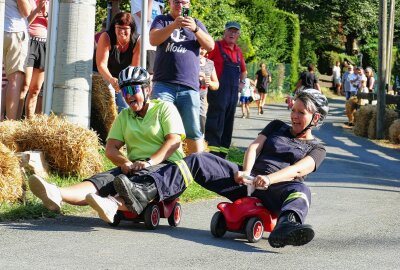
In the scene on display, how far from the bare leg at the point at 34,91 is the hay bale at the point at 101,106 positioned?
2.25 feet

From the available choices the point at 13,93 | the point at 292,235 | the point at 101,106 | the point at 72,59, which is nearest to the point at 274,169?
the point at 292,235

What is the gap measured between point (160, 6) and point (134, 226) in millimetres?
6387

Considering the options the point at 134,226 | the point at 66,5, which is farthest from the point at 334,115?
the point at 134,226

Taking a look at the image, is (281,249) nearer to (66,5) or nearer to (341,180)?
(66,5)

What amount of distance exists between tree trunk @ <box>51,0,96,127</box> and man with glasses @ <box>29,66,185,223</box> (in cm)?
277

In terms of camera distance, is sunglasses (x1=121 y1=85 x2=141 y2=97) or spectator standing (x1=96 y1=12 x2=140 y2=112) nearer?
sunglasses (x1=121 y1=85 x2=141 y2=97)

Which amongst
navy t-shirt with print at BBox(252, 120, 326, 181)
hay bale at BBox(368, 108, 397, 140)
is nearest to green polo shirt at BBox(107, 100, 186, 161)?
navy t-shirt with print at BBox(252, 120, 326, 181)

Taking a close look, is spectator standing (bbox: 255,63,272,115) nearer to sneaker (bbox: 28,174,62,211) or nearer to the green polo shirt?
the green polo shirt

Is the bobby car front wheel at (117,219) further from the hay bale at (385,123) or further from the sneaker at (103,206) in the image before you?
the hay bale at (385,123)

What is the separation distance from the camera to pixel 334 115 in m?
37.4

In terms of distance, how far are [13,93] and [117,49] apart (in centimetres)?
134

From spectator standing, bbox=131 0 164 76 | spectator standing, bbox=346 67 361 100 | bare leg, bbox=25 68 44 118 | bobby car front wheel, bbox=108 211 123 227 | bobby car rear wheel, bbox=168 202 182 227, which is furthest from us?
spectator standing, bbox=346 67 361 100

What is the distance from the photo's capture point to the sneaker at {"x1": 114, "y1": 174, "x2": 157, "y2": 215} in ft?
26.8

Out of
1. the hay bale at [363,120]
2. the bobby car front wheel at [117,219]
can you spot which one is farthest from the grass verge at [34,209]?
the hay bale at [363,120]
